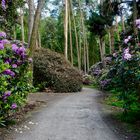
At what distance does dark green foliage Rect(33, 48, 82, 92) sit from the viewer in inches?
804

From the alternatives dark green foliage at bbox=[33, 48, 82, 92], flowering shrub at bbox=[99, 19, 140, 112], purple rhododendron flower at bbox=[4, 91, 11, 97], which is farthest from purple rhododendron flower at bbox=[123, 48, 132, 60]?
dark green foliage at bbox=[33, 48, 82, 92]

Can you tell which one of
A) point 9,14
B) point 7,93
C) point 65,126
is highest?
point 9,14

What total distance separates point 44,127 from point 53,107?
12.2 feet

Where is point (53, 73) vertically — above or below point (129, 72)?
below

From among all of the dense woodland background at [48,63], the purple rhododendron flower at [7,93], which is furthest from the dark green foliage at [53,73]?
the purple rhododendron flower at [7,93]

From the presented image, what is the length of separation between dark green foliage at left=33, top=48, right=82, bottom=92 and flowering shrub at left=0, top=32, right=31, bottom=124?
10.7m

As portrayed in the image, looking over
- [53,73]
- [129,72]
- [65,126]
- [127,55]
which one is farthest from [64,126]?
[53,73]

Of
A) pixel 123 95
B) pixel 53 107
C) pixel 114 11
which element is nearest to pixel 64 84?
pixel 114 11

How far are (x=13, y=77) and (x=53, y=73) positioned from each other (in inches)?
466

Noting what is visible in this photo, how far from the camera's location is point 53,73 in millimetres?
20422

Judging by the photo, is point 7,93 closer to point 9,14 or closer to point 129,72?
point 129,72

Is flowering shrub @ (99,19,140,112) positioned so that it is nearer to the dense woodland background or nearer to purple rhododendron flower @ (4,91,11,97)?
the dense woodland background

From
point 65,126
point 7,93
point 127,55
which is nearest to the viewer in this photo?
point 7,93

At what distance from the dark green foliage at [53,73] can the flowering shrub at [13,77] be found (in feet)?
35.0
